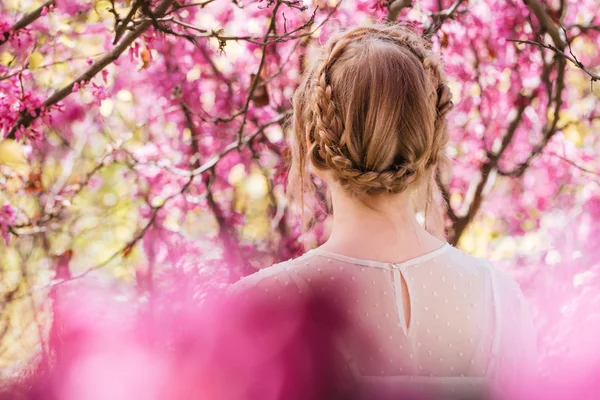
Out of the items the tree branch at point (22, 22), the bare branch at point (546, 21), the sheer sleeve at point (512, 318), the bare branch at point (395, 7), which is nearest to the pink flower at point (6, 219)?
the tree branch at point (22, 22)

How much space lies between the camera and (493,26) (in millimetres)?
3420

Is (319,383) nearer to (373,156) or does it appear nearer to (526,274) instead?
(373,156)

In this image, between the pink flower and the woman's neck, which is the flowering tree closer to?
the pink flower

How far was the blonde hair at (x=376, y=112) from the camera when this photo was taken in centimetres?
104

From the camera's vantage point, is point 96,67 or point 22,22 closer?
point 96,67

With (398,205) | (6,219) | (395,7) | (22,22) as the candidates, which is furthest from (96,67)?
(398,205)

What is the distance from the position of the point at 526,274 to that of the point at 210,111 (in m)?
1.77

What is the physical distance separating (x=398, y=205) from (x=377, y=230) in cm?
7

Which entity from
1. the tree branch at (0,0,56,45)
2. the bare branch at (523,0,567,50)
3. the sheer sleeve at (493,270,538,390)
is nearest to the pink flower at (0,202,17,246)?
the tree branch at (0,0,56,45)

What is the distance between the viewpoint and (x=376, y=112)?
102 cm

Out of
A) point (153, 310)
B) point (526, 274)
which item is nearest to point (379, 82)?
point (153, 310)

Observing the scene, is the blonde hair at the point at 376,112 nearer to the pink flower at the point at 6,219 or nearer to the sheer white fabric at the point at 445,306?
the sheer white fabric at the point at 445,306

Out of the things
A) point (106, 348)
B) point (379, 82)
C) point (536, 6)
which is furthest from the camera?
point (536, 6)

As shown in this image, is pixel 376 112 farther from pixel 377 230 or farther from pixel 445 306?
pixel 445 306
